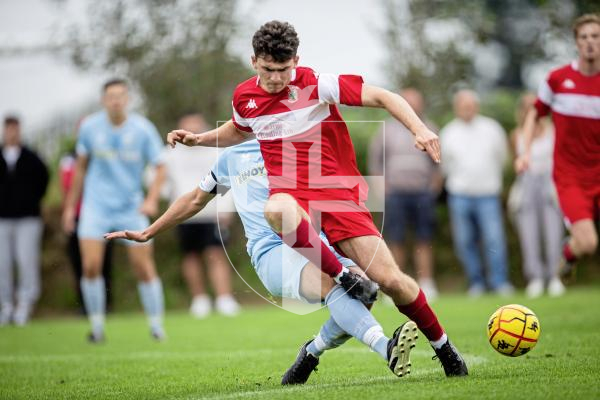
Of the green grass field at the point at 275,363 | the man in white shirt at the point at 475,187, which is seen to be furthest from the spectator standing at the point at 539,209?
the green grass field at the point at 275,363

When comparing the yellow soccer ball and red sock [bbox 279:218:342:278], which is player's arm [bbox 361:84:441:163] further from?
the yellow soccer ball

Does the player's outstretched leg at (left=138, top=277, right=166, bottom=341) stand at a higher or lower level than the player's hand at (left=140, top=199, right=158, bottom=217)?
lower

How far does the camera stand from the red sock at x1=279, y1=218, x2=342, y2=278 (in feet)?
20.0

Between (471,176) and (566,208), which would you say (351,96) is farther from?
(471,176)

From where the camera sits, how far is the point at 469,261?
597 inches

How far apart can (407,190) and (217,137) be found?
8492mm

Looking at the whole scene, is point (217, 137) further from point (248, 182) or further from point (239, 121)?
point (248, 182)

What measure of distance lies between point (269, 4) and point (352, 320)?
12.8 metres

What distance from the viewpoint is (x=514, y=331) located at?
689 cm

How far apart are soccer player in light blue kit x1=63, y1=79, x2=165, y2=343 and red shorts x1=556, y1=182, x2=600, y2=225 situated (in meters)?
4.58

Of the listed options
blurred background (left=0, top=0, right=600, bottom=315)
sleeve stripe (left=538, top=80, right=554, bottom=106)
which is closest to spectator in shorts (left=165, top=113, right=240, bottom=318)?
blurred background (left=0, top=0, right=600, bottom=315)

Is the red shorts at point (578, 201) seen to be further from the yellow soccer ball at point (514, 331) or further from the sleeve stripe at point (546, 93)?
the yellow soccer ball at point (514, 331)

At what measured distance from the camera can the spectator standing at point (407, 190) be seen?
15.0 metres

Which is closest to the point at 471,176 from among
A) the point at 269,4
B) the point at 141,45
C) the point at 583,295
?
the point at 583,295
